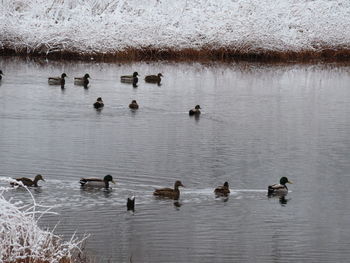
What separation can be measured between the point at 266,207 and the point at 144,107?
35.2ft

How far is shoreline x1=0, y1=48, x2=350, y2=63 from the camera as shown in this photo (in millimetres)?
36500

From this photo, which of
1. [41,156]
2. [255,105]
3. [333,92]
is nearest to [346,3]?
[333,92]

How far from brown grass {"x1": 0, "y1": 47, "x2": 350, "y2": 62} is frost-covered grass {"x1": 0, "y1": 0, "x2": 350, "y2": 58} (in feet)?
0.16

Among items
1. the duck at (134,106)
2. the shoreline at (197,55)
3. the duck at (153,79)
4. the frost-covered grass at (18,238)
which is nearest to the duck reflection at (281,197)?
the frost-covered grass at (18,238)

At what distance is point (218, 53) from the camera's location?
124 feet

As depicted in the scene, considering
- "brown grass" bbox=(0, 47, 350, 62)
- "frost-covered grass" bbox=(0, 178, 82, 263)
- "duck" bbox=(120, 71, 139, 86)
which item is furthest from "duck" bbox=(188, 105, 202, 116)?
"frost-covered grass" bbox=(0, 178, 82, 263)

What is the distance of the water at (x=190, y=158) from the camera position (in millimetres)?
13164

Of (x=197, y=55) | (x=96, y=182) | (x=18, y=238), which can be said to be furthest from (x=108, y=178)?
(x=197, y=55)

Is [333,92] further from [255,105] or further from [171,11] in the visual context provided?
[171,11]

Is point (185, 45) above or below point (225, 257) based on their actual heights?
above

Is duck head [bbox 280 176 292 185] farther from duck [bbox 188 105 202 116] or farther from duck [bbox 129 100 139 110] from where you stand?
duck [bbox 129 100 139 110]

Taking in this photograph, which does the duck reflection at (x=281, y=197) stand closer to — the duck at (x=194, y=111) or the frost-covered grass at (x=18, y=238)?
the frost-covered grass at (x=18, y=238)

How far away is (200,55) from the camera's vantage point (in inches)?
1484

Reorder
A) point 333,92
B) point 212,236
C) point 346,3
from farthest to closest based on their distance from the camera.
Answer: point 346,3
point 333,92
point 212,236
